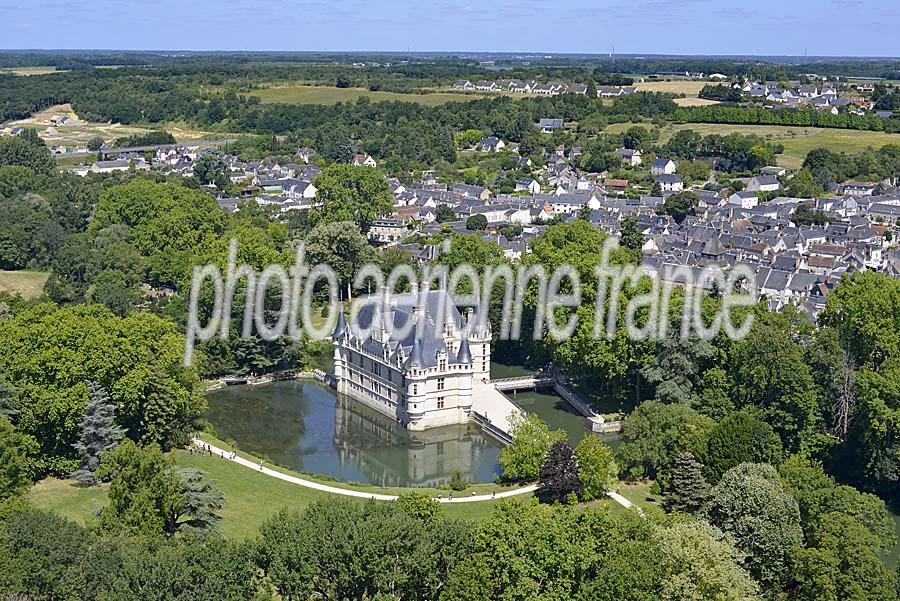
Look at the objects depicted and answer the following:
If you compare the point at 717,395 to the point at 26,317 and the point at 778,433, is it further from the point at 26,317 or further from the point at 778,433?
the point at 26,317

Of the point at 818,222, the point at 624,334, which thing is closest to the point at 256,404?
the point at 624,334

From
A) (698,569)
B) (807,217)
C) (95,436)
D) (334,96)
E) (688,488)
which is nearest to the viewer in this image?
(698,569)

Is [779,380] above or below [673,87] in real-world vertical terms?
below

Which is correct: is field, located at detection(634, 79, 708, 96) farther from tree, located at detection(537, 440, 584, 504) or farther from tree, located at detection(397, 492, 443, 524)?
tree, located at detection(397, 492, 443, 524)

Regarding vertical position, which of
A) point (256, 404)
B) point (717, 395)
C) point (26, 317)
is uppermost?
point (26, 317)

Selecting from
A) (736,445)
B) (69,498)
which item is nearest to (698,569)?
(736,445)

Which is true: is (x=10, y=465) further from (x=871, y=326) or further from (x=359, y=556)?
(x=871, y=326)

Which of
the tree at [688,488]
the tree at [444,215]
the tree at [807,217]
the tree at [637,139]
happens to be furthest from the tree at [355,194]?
the tree at [688,488]

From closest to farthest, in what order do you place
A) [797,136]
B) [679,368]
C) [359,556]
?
[359,556], [679,368], [797,136]
